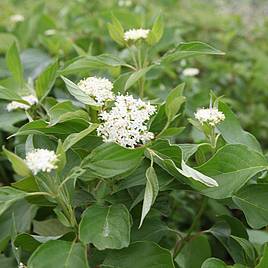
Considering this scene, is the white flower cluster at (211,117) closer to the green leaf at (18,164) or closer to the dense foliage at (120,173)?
the dense foliage at (120,173)

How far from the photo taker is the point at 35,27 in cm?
215

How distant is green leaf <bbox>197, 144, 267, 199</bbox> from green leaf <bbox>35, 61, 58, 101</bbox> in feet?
1.59

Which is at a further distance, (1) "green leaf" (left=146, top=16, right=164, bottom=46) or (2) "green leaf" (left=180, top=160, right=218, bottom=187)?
(1) "green leaf" (left=146, top=16, right=164, bottom=46)

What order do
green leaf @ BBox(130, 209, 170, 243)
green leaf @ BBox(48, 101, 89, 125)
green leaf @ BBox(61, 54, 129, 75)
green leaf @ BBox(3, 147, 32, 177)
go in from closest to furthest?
green leaf @ BBox(3, 147, 32, 177) → green leaf @ BBox(48, 101, 89, 125) → green leaf @ BBox(130, 209, 170, 243) → green leaf @ BBox(61, 54, 129, 75)

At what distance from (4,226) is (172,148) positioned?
47 cm

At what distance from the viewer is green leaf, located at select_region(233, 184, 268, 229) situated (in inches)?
40.1

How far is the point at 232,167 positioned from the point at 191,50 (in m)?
0.31

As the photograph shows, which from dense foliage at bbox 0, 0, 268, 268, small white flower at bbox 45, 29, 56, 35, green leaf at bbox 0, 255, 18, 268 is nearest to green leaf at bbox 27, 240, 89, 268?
dense foliage at bbox 0, 0, 268, 268

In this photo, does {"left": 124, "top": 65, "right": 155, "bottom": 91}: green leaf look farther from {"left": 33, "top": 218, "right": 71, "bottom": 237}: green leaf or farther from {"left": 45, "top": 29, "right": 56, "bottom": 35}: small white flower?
{"left": 45, "top": 29, "right": 56, "bottom": 35}: small white flower

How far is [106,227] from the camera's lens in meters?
0.93

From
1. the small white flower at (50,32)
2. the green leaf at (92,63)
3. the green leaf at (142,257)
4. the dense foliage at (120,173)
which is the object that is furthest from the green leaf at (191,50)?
the small white flower at (50,32)

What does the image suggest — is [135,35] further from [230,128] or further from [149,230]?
[149,230]

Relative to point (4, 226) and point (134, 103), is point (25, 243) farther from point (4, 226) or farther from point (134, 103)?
point (134, 103)

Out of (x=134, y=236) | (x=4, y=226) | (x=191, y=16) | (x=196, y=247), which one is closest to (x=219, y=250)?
(x=196, y=247)
